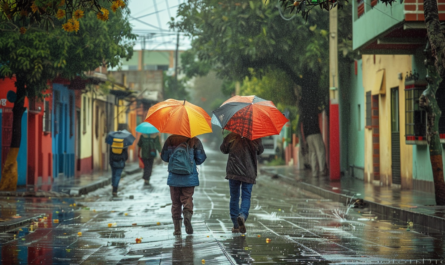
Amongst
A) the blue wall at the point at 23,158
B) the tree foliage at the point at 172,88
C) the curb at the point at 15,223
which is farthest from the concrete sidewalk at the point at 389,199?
the tree foliage at the point at 172,88

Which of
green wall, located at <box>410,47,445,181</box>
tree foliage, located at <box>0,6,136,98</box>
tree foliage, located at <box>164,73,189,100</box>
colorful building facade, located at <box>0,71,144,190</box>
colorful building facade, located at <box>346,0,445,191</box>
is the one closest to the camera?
tree foliage, located at <box>0,6,136,98</box>

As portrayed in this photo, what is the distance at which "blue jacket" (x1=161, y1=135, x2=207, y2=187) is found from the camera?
9898 millimetres

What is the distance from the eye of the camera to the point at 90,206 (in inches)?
599

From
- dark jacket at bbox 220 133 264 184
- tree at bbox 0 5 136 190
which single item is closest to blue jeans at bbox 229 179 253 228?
dark jacket at bbox 220 133 264 184

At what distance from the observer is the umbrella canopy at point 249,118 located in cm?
984

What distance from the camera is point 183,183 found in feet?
32.4

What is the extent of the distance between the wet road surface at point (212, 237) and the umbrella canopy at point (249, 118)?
1.53 meters

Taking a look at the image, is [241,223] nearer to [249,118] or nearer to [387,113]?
[249,118]

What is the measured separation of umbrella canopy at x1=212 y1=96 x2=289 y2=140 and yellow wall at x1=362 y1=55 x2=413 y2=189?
9773mm

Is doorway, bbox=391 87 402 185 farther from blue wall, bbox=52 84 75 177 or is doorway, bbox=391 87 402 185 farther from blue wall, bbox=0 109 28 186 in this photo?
blue wall, bbox=52 84 75 177

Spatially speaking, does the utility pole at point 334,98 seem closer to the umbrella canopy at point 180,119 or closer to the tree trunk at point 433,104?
the tree trunk at point 433,104

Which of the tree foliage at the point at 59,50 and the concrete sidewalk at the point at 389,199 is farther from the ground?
the tree foliage at the point at 59,50

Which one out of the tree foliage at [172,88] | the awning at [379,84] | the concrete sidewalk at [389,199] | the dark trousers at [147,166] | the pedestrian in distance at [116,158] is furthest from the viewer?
the tree foliage at [172,88]

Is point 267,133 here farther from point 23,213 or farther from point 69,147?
point 69,147
